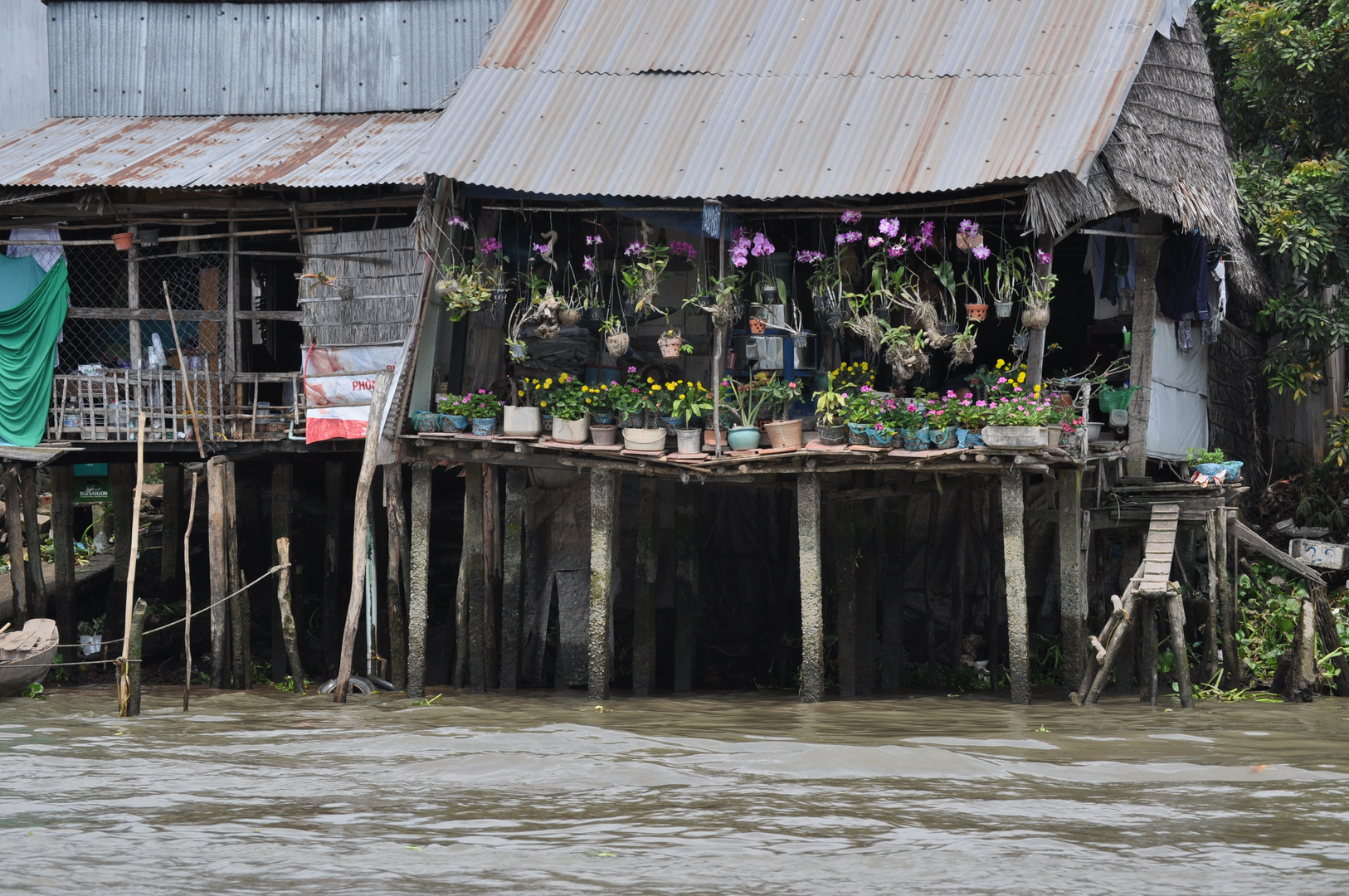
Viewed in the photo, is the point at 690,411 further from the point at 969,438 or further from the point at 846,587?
the point at 846,587

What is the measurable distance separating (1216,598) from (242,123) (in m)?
11.6

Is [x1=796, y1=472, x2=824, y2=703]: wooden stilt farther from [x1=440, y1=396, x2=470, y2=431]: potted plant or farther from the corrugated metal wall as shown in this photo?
the corrugated metal wall

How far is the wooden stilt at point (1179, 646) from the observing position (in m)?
13.0

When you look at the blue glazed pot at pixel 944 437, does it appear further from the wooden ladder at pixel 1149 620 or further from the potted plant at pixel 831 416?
the wooden ladder at pixel 1149 620

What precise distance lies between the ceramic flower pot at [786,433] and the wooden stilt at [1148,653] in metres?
3.63

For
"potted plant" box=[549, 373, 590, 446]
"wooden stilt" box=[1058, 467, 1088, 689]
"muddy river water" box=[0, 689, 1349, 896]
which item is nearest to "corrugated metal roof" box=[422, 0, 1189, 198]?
"potted plant" box=[549, 373, 590, 446]

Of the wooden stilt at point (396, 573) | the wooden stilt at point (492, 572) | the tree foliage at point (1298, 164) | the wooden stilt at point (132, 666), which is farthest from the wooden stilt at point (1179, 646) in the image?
the wooden stilt at point (132, 666)

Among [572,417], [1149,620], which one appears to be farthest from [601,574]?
[1149,620]

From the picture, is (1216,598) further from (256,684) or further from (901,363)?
(256,684)

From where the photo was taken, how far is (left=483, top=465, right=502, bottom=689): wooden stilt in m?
14.8

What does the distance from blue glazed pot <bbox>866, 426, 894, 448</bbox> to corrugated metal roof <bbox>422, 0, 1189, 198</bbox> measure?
80.7 inches

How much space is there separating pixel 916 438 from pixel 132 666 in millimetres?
6965

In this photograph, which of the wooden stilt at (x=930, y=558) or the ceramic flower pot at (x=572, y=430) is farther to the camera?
the wooden stilt at (x=930, y=558)

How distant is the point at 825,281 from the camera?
1345cm
